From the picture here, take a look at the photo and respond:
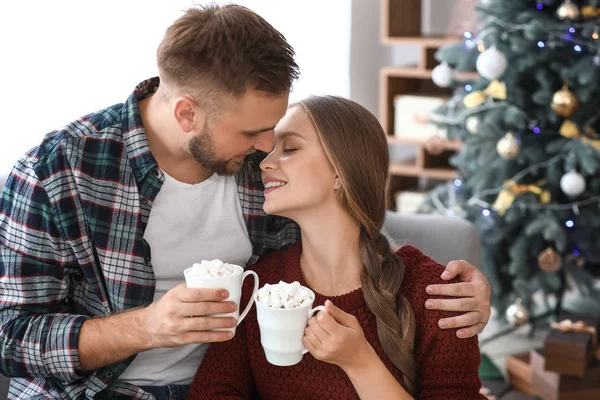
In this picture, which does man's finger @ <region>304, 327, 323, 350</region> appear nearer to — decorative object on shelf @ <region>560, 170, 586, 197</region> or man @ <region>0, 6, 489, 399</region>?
man @ <region>0, 6, 489, 399</region>

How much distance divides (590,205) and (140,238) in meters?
2.27

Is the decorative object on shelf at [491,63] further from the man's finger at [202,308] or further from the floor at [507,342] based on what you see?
the man's finger at [202,308]

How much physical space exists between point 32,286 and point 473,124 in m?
2.28

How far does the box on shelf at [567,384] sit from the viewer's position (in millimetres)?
3029

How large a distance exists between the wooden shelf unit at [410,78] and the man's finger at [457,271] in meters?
2.27

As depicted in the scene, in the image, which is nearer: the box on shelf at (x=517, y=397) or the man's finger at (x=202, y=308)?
the man's finger at (x=202, y=308)

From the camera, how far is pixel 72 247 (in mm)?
1766

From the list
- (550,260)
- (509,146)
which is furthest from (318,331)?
(550,260)

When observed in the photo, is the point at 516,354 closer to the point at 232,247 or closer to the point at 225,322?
the point at 232,247

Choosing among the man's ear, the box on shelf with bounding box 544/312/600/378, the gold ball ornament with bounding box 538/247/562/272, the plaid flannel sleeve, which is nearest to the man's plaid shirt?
the plaid flannel sleeve

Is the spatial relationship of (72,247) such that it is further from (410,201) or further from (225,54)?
(410,201)

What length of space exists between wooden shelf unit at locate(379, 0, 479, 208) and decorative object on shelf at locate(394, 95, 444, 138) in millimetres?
42

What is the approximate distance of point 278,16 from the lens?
12.2 feet

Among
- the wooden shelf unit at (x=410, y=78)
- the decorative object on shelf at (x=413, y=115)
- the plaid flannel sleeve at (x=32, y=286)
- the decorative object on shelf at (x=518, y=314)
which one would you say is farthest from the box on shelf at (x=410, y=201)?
the plaid flannel sleeve at (x=32, y=286)
